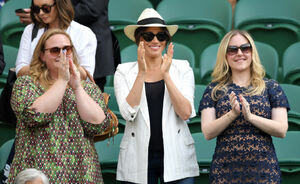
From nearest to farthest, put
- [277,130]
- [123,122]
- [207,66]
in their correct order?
1. [277,130]
2. [123,122]
3. [207,66]

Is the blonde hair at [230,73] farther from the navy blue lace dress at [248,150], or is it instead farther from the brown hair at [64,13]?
the brown hair at [64,13]

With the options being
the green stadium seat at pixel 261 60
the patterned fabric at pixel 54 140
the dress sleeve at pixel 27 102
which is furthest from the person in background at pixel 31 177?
the green stadium seat at pixel 261 60

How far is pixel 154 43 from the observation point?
4.07 metres

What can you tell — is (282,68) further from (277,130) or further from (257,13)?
(277,130)

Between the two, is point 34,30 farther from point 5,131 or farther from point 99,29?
point 5,131

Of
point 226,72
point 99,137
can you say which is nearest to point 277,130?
point 226,72

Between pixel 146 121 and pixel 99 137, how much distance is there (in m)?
0.34

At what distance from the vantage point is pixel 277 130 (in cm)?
363

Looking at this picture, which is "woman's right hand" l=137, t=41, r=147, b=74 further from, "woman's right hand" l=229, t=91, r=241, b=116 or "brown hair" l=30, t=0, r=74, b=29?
"brown hair" l=30, t=0, r=74, b=29

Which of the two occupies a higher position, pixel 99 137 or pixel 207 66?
pixel 207 66

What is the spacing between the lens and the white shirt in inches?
168

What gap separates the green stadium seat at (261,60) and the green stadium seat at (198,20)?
50 cm

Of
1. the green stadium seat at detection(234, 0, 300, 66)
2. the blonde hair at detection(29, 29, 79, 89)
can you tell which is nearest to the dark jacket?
the blonde hair at detection(29, 29, 79, 89)

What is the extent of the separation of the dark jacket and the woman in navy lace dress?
109 centimetres
